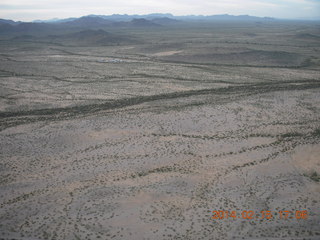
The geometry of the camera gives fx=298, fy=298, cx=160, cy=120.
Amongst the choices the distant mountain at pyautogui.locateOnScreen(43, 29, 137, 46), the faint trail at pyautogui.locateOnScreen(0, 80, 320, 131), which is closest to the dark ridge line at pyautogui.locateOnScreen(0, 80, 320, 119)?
the faint trail at pyautogui.locateOnScreen(0, 80, 320, 131)

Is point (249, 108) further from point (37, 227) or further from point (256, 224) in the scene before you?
point (37, 227)

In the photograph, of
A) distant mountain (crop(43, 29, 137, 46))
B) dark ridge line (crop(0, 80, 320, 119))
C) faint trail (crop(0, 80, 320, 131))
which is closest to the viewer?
faint trail (crop(0, 80, 320, 131))

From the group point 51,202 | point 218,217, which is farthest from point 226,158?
point 51,202

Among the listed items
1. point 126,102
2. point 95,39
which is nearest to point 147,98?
point 126,102

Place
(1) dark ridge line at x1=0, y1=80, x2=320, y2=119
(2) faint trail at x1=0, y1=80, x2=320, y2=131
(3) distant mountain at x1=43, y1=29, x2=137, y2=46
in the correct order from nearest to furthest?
(2) faint trail at x1=0, y1=80, x2=320, y2=131, (1) dark ridge line at x1=0, y1=80, x2=320, y2=119, (3) distant mountain at x1=43, y1=29, x2=137, y2=46

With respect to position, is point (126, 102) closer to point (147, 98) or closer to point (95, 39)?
point (147, 98)

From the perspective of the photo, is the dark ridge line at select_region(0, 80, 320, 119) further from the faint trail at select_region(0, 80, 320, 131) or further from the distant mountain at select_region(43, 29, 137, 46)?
the distant mountain at select_region(43, 29, 137, 46)

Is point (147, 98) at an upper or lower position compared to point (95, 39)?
lower

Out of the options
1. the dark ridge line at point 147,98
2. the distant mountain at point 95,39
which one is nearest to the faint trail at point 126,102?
the dark ridge line at point 147,98
